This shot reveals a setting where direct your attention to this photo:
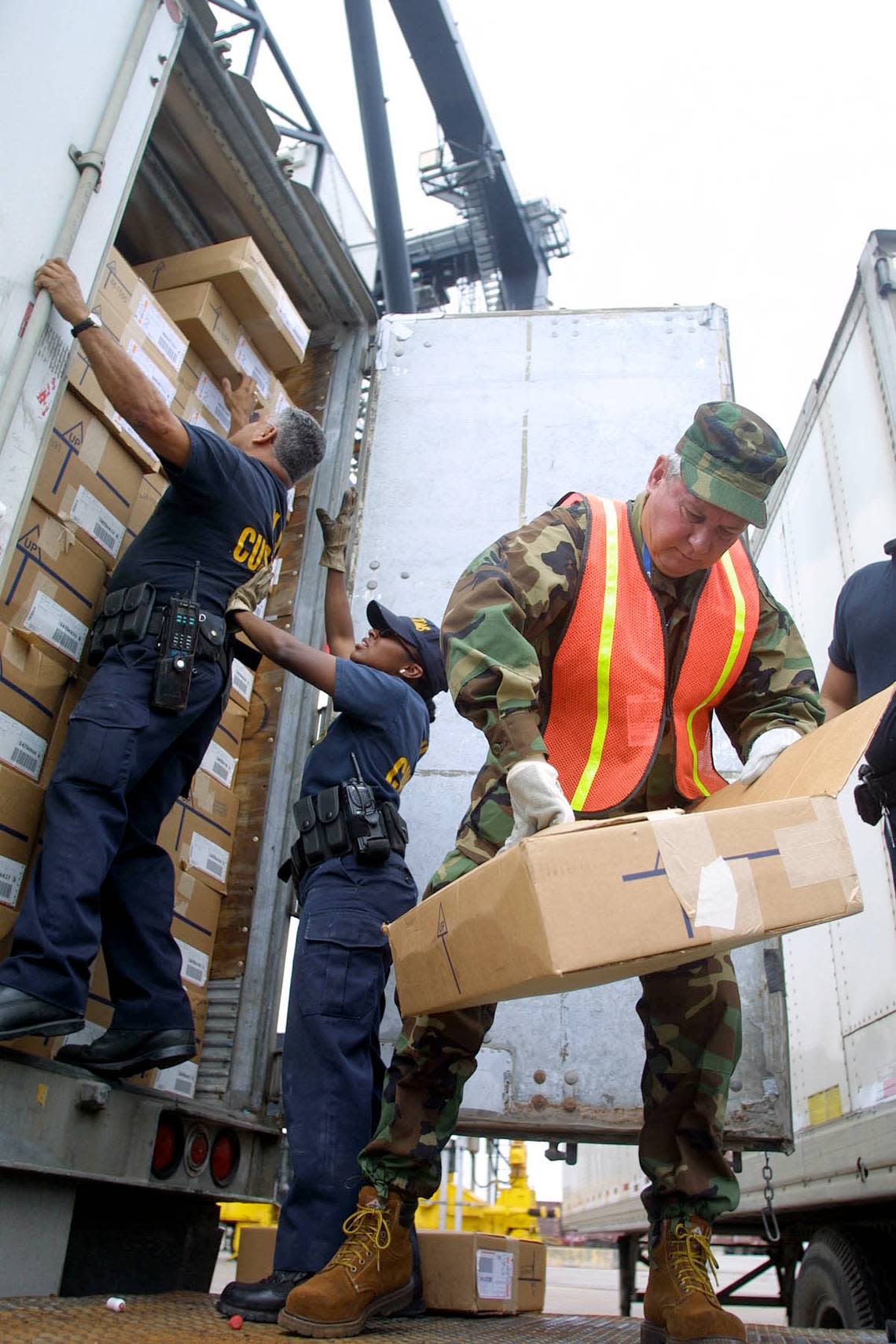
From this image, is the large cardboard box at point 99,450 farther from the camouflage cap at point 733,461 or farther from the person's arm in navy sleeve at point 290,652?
the camouflage cap at point 733,461

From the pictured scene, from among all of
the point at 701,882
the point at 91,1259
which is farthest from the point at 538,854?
the point at 91,1259

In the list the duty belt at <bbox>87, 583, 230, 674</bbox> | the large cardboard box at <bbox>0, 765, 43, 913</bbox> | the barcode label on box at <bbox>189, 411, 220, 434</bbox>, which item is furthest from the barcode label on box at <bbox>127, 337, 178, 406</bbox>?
the large cardboard box at <bbox>0, 765, 43, 913</bbox>

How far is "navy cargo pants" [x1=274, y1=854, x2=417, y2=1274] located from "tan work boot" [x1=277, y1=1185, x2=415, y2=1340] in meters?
0.10

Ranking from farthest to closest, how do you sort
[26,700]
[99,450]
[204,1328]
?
[99,450] → [26,700] → [204,1328]

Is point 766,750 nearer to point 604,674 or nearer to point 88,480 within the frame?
point 604,674

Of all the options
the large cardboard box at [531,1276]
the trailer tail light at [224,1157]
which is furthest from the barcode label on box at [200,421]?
the large cardboard box at [531,1276]

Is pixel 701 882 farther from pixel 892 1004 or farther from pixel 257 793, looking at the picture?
pixel 257 793

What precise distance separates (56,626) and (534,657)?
1.29 meters

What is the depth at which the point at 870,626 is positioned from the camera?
2.61m

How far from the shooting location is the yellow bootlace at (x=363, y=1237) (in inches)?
76.7

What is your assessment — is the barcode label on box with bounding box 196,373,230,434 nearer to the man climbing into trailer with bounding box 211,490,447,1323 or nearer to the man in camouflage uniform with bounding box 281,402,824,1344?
the man climbing into trailer with bounding box 211,490,447,1323

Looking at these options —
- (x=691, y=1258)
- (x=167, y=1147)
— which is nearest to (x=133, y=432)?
(x=167, y=1147)

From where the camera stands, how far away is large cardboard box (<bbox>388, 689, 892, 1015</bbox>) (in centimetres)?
144

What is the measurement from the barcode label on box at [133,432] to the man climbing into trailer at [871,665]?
1892 mm
